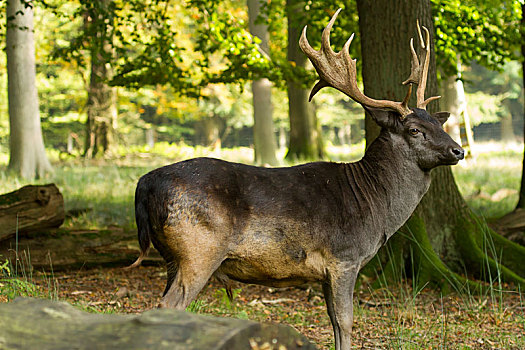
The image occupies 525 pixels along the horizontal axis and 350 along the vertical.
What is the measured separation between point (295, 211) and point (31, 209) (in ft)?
12.0

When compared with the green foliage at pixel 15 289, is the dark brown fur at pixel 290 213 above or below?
above

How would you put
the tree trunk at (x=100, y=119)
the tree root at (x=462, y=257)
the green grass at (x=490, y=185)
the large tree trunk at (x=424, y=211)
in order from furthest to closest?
the tree trunk at (x=100, y=119), the green grass at (x=490, y=185), the large tree trunk at (x=424, y=211), the tree root at (x=462, y=257)

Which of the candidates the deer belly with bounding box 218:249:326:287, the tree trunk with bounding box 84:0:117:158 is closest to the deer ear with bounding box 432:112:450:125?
the deer belly with bounding box 218:249:326:287

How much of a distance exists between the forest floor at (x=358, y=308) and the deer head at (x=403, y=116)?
49.0 inches

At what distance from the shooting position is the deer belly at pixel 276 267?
3.85m

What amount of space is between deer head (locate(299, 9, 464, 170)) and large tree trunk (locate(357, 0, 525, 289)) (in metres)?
1.81

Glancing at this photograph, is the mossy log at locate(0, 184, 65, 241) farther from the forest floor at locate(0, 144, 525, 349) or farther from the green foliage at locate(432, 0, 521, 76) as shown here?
the green foliage at locate(432, 0, 521, 76)

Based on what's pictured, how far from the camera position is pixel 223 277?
13.2 ft

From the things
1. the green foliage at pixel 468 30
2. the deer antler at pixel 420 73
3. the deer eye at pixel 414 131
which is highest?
the green foliage at pixel 468 30

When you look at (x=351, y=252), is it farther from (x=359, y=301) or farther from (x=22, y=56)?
(x=22, y=56)

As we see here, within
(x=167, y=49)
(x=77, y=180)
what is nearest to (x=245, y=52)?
(x=167, y=49)

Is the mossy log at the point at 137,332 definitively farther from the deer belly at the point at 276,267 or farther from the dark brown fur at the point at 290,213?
the deer belly at the point at 276,267

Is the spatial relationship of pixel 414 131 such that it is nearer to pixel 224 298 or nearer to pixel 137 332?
pixel 224 298

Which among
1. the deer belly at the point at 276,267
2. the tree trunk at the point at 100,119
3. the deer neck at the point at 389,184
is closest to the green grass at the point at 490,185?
the deer neck at the point at 389,184
